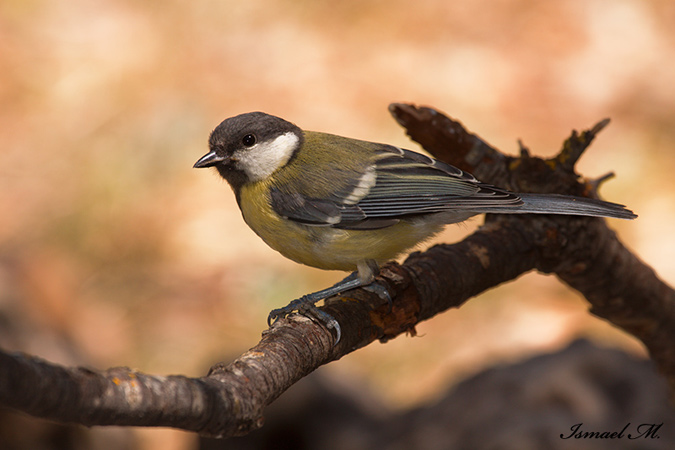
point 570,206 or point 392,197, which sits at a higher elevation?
point 392,197

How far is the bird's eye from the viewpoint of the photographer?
3.30m

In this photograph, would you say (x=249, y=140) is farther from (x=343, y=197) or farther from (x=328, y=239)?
(x=328, y=239)

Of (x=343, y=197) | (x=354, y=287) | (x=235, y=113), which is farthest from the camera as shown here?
(x=235, y=113)

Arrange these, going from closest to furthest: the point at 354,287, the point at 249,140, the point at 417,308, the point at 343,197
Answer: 1. the point at 417,308
2. the point at 354,287
3. the point at 343,197
4. the point at 249,140

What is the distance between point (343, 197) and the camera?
3203 mm

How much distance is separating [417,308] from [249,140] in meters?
1.14

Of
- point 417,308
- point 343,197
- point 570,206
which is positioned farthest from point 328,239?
point 570,206

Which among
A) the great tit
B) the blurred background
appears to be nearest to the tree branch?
the great tit

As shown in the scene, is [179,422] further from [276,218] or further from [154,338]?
[154,338]

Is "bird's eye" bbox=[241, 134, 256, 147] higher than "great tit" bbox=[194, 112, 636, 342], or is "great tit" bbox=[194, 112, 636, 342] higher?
"bird's eye" bbox=[241, 134, 256, 147]

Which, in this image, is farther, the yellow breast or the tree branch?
the yellow breast

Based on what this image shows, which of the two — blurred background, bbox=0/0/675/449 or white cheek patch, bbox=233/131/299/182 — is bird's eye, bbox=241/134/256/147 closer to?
white cheek patch, bbox=233/131/299/182

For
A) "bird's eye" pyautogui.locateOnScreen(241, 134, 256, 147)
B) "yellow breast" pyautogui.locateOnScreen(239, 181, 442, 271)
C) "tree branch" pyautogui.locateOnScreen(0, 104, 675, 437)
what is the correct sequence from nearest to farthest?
"tree branch" pyautogui.locateOnScreen(0, 104, 675, 437) < "yellow breast" pyautogui.locateOnScreen(239, 181, 442, 271) < "bird's eye" pyautogui.locateOnScreen(241, 134, 256, 147)

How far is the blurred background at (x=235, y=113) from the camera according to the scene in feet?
19.3
